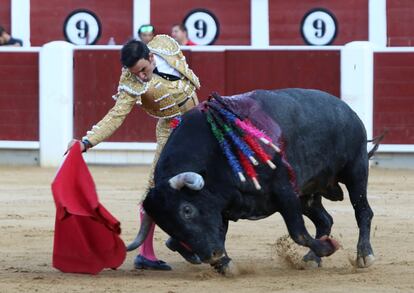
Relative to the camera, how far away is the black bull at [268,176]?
517 cm

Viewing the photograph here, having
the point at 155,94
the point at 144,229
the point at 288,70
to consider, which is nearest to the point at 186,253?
the point at 144,229

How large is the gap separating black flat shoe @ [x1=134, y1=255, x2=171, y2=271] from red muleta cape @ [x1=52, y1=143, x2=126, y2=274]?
0.75 ft

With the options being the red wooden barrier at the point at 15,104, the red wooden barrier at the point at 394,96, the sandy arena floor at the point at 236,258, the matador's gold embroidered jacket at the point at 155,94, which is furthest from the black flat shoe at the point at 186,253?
the red wooden barrier at the point at 15,104

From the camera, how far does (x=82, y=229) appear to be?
18.0ft

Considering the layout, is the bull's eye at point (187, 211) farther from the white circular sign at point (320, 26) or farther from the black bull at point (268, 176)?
the white circular sign at point (320, 26)

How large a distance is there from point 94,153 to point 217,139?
6.13m

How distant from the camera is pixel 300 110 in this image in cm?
554

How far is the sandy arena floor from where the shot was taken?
16.8 ft

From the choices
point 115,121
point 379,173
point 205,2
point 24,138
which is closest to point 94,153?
point 24,138

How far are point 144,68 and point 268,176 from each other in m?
0.70

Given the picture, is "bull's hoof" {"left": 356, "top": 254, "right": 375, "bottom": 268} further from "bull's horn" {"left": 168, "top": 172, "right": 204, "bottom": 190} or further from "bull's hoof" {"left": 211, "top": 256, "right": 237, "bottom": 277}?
"bull's horn" {"left": 168, "top": 172, "right": 204, "bottom": 190}

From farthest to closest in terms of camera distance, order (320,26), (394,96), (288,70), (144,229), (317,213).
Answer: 1. (320,26)
2. (288,70)
3. (394,96)
4. (317,213)
5. (144,229)

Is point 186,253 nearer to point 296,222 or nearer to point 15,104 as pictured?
point 296,222

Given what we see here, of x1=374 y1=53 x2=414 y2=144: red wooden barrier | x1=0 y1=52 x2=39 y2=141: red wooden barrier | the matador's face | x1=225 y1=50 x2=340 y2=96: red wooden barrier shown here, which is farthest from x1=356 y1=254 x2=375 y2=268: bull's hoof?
x1=0 y1=52 x2=39 y2=141: red wooden barrier
